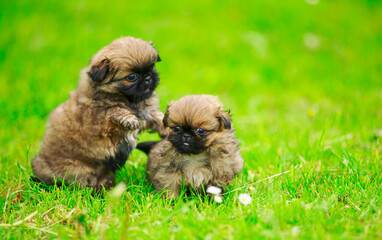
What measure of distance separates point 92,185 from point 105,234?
1.09 meters

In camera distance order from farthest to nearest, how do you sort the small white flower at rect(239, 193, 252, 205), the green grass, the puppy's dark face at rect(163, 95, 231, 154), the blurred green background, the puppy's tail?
the blurred green background → the puppy's tail → the puppy's dark face at rect(163, 95, 231, 154) → the small white flower at rect(239, 193, 252, 205) → the green grass

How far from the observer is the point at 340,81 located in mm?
7176

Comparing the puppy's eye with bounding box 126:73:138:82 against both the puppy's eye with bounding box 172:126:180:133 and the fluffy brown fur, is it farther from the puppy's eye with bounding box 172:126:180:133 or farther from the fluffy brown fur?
the puppy's eye with bounding box 172:126:180:133

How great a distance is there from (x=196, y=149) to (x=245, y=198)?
592 millimetres

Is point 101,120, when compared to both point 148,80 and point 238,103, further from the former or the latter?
point 238,103

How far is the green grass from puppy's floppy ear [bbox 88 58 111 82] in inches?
43.1

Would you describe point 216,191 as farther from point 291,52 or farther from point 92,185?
point 291,52

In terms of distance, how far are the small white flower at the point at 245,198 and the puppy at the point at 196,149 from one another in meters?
0.34

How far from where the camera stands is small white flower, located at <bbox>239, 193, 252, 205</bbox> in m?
3.10

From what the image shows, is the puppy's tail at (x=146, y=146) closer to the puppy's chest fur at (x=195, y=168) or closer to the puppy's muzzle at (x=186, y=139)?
the puppy's chest fur at (x=195, y=168)

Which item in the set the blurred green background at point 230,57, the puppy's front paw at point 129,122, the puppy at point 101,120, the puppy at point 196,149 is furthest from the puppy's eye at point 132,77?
the blurred green background at point 230,57

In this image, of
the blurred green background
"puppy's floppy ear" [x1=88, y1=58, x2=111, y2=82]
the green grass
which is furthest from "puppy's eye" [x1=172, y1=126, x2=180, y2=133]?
the blurred green background

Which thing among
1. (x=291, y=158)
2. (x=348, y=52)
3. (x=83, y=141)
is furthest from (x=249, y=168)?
(x=348, y=52)

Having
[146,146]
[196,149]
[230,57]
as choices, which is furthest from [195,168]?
[230,57]
